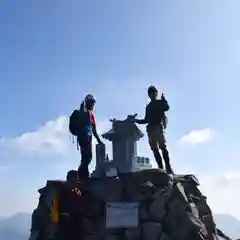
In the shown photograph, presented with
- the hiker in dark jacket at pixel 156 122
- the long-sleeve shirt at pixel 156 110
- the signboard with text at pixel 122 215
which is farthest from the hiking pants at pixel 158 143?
the signboard with text at pixel 122 215

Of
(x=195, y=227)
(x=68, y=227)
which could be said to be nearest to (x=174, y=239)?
(x=195, y=227)

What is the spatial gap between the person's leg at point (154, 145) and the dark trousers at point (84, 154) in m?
1.87

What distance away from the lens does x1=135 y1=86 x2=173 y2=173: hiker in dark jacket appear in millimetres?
14383

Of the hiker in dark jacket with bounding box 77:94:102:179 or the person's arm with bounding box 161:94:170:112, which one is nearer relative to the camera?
the hiker in dark jacket with bounding box 77:94:102:179

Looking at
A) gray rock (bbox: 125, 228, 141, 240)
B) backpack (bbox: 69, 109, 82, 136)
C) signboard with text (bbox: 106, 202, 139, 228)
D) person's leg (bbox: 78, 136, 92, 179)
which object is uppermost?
backpack (bbox: 69, 109, 82, 136)

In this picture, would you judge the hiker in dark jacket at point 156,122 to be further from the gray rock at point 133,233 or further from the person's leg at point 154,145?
the gray rock at point 133,233

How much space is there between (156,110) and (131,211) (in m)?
3.18

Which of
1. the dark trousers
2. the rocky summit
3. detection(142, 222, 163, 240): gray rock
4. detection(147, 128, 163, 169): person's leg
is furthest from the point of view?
detection(147, 128, 163, 169): person's leg

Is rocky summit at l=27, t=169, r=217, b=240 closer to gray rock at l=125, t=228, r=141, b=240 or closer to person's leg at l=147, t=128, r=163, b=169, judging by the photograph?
gray rock at l=125, t=228, r=141, b=240

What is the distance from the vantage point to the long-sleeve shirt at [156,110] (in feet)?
47.1

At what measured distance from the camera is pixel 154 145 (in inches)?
572

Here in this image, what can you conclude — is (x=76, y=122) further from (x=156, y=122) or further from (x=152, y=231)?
(x=152, y=231)

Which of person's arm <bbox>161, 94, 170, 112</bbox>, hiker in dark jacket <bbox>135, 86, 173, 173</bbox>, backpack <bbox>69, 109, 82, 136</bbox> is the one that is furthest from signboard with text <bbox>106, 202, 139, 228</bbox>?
person's arm <bbox>161, 94, 170, 112</bbox>

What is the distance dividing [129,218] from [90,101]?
11.7 ft
